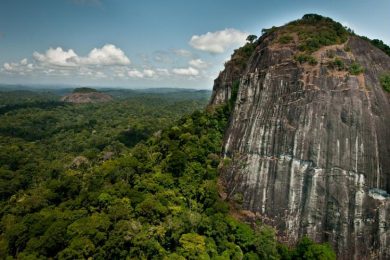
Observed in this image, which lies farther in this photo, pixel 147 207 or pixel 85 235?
pixel 147 207

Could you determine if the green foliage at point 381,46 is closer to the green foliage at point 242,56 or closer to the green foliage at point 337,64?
the green foliage at point 337,64

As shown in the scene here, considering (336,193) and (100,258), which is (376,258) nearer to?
(336,193)

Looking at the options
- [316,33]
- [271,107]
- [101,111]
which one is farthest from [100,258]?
[101,111]

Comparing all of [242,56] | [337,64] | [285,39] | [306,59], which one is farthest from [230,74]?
[337,64]

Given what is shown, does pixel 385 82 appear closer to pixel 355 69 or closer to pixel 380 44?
pixel 355 69

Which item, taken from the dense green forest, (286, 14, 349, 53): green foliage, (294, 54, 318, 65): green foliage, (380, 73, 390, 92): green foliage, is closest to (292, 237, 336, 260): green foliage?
the dense green forest

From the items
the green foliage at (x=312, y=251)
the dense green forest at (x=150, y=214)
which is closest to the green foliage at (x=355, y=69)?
the dense green forest at (x=150, y=214)
